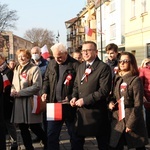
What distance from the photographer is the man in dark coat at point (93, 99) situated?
4855mm

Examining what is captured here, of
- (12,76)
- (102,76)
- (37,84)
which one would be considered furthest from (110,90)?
(12,76)

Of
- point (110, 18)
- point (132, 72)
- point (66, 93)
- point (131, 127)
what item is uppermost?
point (110, 18)

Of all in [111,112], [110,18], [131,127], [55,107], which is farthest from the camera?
[110,18]

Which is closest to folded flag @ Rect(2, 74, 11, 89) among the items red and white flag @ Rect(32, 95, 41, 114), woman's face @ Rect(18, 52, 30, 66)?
woman's face @ Rect(18, 52, 30, 66)

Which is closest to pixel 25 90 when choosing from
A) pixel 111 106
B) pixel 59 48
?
pixel 59 48

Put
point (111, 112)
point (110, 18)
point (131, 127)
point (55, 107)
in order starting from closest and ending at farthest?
1. point (131, 127)
2. point (111, 112)
3. point (55, 107)
4. point (110, 18)

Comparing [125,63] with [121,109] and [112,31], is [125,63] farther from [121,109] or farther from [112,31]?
[112,31]

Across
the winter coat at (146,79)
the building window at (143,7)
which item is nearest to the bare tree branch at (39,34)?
the building window at (143,7)

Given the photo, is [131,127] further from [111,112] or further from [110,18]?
[110,18]

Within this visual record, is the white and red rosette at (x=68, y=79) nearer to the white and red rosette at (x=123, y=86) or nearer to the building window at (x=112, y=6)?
the white and red rosette at (x=123, y=86)

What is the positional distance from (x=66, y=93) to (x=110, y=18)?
33938 mm

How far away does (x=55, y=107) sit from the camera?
17.7ft

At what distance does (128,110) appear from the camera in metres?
4.75

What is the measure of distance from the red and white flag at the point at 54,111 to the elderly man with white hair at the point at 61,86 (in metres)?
0.08
